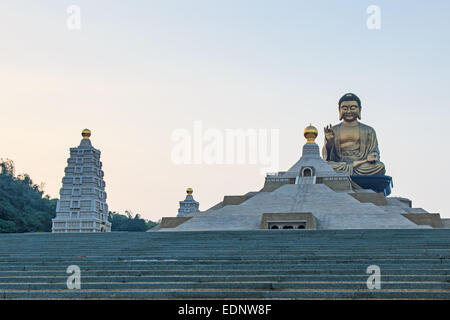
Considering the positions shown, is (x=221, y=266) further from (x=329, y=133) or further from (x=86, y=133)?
(x=329, y=133)

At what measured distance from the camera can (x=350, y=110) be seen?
123 feet

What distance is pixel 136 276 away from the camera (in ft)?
32.5

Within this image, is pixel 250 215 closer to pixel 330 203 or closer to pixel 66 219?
pixel 330 203

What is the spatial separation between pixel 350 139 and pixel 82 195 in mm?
16300

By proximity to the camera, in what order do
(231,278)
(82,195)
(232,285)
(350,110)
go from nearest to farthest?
(232,285), (231,278), (82,195), (350,110)

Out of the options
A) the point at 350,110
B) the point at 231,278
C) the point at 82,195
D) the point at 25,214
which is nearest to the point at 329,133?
the point at 350,110

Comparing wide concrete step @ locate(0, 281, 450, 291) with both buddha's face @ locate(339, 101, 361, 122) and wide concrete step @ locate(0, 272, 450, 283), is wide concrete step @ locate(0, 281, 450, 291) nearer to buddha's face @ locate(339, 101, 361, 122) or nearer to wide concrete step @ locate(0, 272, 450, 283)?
wide concrete step @ locate(0, 272, 450, 283)

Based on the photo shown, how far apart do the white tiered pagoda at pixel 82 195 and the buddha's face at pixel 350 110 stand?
15.4 metres

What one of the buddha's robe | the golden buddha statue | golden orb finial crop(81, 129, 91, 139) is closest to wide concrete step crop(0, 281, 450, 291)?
golden orb finial crop(81, 129, 91, 139)

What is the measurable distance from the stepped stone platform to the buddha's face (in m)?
23.0

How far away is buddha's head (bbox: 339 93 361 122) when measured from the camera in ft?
123

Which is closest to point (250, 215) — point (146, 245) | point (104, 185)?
point (104, 185)

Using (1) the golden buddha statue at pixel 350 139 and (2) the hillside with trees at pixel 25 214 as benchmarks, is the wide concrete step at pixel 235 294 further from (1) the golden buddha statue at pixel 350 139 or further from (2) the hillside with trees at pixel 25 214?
(2) the hillside with trees at pixel 25 214
